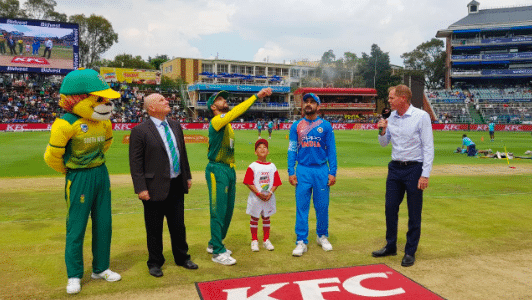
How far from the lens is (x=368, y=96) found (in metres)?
79.8

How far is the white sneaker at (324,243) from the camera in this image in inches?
225

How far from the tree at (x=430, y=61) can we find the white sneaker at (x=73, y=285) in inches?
3475

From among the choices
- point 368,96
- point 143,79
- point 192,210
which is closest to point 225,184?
point 192,210

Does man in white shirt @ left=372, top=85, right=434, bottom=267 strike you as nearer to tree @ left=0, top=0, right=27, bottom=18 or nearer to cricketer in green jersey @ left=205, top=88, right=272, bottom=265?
cricketer in green jersey @ left=205, top=88, right=272, bottom=265

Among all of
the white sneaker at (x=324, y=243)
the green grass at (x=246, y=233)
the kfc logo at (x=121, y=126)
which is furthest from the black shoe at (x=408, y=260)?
the kfc logo at (x=121, y=126)

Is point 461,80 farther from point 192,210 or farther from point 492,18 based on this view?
point 192,210

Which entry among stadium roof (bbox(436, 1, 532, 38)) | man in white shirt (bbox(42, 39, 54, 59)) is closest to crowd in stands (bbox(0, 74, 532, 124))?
man in white shirt (bbox(42, 39, 54, 59))

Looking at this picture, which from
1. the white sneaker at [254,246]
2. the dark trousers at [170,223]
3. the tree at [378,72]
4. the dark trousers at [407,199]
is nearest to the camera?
the dark trousers at [170,223]

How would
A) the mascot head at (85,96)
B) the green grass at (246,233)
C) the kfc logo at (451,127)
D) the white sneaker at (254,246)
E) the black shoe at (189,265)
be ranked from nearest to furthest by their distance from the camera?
the mascot head at (85,96), the green grass at (246,233), the black shoe at (189,265), the white sneaker at (254,246), the kfc logo at (451,127)

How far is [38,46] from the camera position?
42.7 meters

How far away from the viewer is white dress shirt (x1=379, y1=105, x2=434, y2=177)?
534 cm

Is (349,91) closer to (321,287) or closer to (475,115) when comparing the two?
(475,115)

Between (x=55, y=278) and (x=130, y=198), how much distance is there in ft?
16.0

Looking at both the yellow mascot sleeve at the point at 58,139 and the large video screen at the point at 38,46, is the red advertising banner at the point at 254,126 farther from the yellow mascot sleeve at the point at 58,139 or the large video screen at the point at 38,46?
the yellow mascot sleeve at the point at 58,139
